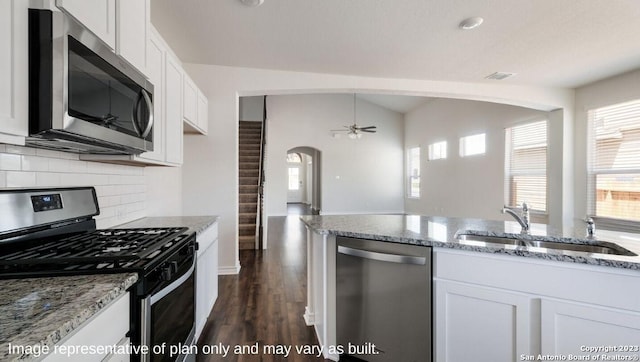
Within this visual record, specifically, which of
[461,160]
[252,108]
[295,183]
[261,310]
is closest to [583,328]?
[261,310]

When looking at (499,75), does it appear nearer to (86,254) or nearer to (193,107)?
(193,107)

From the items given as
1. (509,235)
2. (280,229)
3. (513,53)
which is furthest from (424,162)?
(509,235)

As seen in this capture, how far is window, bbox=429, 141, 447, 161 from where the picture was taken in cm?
781

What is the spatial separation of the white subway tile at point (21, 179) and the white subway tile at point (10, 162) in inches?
0.9

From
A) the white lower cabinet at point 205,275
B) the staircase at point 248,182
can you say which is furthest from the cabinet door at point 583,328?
the staircase at point 248,182

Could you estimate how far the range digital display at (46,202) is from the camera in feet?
4.30

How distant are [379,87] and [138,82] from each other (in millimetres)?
3307

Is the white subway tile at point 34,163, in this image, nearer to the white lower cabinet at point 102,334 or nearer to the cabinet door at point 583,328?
the white lower cabinet at point 102,334

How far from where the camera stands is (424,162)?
346 inches

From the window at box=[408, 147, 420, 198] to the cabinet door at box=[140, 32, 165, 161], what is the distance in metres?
8.36

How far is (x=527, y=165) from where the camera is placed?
537cm

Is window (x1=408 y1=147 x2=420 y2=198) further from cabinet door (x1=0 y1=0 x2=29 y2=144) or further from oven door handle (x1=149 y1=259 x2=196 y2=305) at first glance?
cabinet door (x1=0 y1=0 x2=29 y2=144)

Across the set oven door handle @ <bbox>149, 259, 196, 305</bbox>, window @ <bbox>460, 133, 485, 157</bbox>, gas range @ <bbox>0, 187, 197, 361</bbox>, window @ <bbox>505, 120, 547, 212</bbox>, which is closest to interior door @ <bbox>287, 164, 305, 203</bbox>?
window @ <bbox>460, 133, 485, 157</bbox>

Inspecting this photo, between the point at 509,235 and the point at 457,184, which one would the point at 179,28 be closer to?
the point at 509,235
